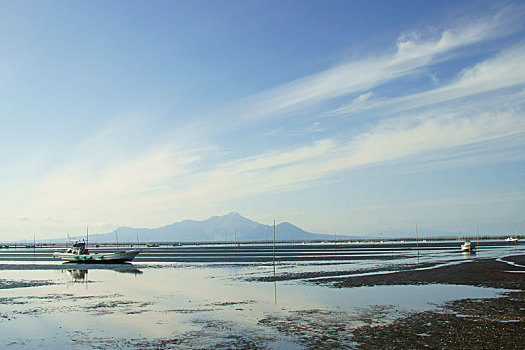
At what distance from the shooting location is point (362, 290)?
30344 mm

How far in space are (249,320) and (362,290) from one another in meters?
12.4

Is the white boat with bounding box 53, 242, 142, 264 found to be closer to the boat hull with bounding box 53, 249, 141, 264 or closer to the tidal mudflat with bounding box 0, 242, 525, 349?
the boat hull with bounding box 53, 249, 141, 264

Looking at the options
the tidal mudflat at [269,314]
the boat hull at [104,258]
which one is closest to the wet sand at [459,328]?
the tidal mudflat at [269,314]

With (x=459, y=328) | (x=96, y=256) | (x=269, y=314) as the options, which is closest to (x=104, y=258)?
(x=96, y=256)

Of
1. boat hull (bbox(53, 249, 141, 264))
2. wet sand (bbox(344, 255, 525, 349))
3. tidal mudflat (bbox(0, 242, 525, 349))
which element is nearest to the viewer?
wet sand (bbox(344, 255, 525, 349))

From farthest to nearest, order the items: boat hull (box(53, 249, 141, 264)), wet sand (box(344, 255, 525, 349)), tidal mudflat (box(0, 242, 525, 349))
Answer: boat hull (box(53, 249, 141, 264)), tidal mudflat (box(0, 242, 525, 349)), wet sand (box(344, 255, 525, 349))

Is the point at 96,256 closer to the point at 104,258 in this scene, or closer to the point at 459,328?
the point at 104,258

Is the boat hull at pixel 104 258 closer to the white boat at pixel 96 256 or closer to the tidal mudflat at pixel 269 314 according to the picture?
the white boat at pixel 96 256

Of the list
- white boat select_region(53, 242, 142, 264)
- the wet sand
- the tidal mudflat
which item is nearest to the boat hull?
white boat select_region(53, 242, 142, 264)

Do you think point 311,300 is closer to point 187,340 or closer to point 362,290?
point 362,290

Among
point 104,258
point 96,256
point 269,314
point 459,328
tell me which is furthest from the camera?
point 96,256

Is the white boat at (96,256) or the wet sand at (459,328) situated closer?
the wet sand at (459,328)

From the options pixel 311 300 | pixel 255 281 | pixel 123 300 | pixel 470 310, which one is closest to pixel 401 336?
pixel 470 310

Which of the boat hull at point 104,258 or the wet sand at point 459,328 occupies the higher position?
the wet sand at point 459,328
